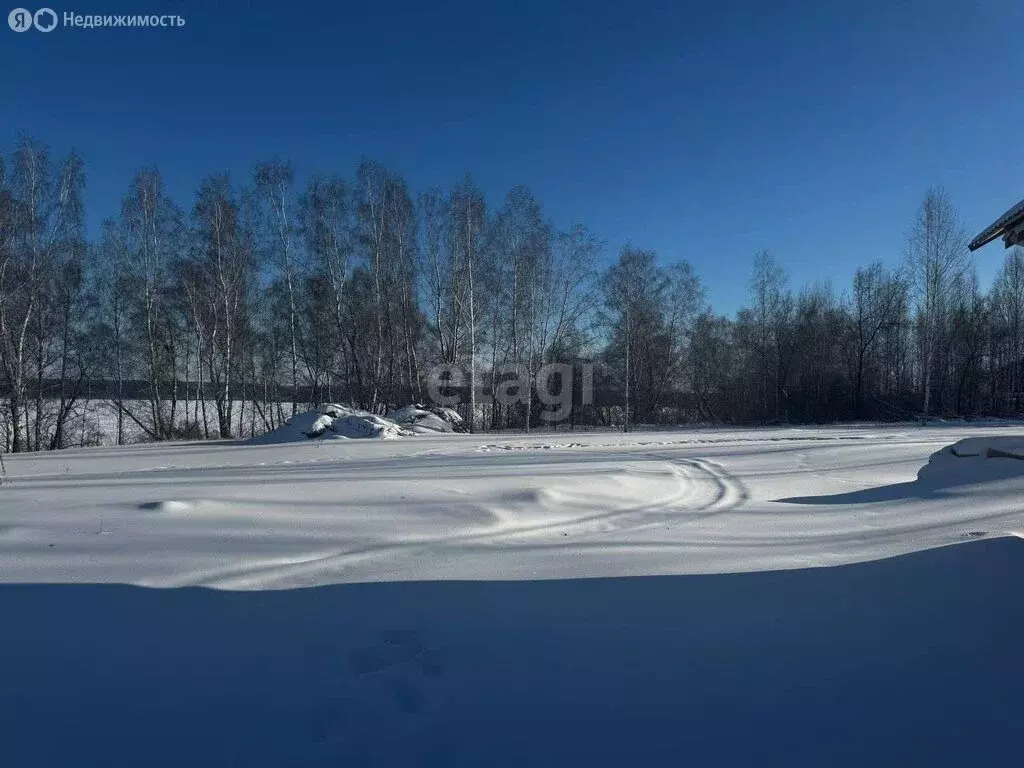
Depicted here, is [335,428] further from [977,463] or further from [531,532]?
[977,463]

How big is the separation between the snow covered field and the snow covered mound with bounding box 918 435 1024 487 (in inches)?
33.9

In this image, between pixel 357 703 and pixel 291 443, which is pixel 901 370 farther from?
pixel 357 703

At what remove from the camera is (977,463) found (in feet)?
21.5

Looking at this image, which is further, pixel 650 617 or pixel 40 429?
pixel 40 429

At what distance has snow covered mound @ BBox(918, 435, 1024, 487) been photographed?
6.27m

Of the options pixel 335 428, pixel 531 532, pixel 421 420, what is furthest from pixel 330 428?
pixel 531 532

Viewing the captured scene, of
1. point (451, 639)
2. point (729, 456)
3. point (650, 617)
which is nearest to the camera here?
point (451, 639)

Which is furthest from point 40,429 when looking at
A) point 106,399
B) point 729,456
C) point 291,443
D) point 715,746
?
point 715,746

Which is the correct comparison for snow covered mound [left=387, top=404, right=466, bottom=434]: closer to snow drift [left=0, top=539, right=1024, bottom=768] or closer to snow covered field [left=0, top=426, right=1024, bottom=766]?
snow covered field [left=0, top=426, right=1024, bottom=766]

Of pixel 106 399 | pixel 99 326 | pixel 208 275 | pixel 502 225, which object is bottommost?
pixel 106 399

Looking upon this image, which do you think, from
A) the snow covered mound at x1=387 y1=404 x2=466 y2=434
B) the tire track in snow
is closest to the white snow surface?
the tire track in snow

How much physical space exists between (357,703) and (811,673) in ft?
6.25

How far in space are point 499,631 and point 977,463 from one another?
7.00 meters

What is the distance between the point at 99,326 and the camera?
64.9 ft
